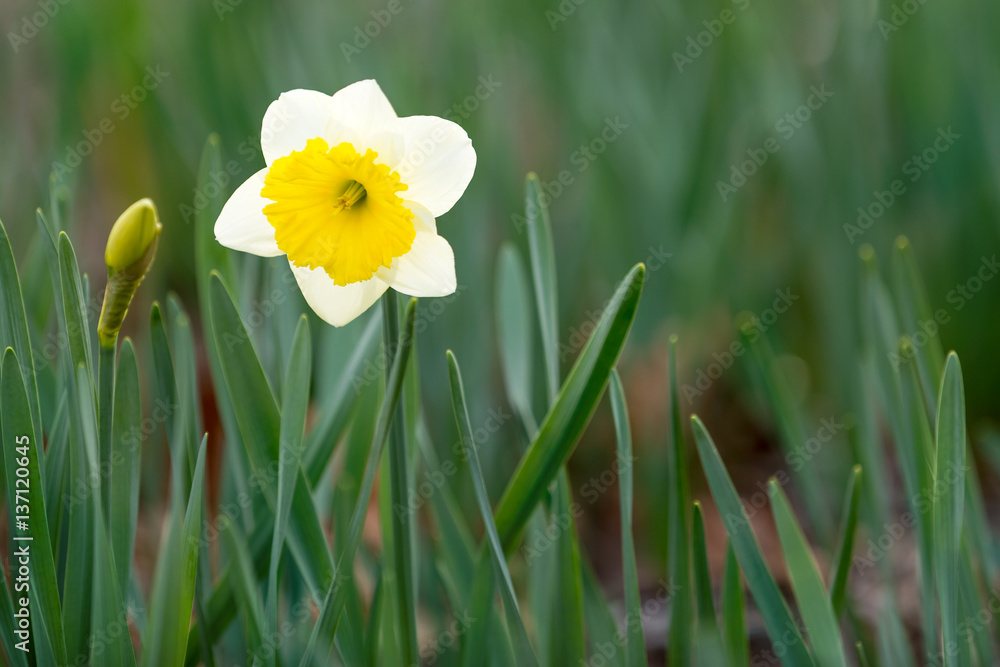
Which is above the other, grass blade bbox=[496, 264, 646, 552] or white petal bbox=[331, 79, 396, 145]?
white petal bbox=[331, 79, 396, 145]

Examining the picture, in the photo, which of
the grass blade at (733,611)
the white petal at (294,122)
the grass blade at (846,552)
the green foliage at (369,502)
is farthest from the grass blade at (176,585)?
the grass blade at (846,552)

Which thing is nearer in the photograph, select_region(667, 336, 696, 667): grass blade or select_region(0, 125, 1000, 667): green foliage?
select_region(0, 125, 1000, 667): green foliage

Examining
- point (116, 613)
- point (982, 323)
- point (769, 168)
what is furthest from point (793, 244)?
point (116, 613)

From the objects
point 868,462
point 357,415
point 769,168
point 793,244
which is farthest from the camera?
point 769,168

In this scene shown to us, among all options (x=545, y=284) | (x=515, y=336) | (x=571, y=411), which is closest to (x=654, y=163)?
(x=515, y=336)

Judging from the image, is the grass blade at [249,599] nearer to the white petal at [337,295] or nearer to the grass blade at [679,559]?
the white petal at [337,295]

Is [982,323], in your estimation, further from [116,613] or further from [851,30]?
[116,613]

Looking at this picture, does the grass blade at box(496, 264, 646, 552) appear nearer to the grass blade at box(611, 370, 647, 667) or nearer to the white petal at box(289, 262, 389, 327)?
the grass blade at box(611, 370, 647, 667)

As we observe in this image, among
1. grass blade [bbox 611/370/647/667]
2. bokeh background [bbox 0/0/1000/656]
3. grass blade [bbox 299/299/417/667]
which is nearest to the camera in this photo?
grass blade [bbox 299/299/417/667]

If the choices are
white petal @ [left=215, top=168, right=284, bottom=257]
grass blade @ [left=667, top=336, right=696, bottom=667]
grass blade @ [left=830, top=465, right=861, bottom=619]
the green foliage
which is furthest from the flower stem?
grass blade @ [left=830, top=465, right=861, bottom=619]
